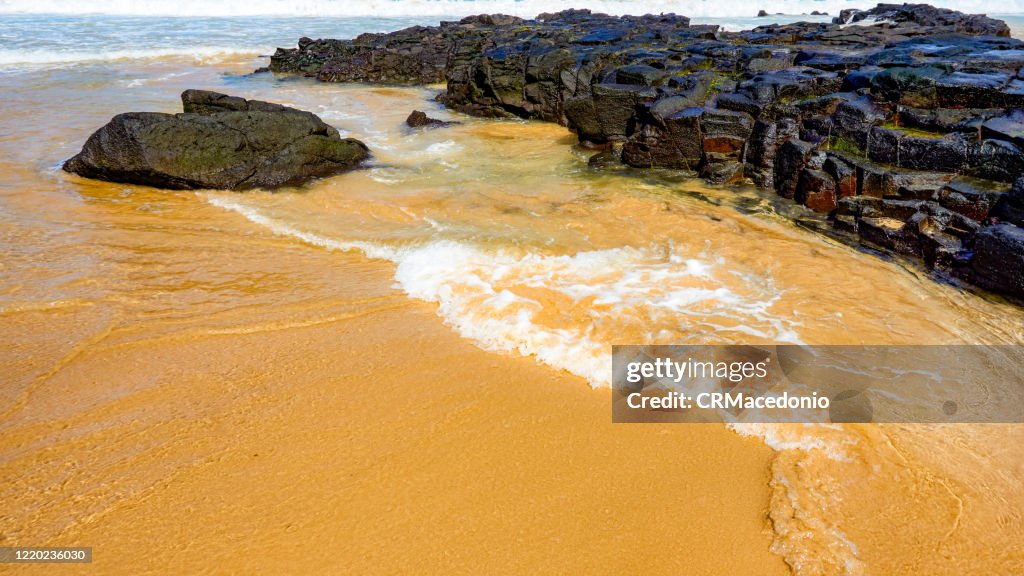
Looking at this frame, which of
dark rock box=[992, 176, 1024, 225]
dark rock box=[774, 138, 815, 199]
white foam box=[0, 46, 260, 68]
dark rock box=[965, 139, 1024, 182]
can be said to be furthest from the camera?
white foam box=[0, 46, 260, 68]

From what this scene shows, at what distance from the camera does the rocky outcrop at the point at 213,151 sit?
805 centimetres

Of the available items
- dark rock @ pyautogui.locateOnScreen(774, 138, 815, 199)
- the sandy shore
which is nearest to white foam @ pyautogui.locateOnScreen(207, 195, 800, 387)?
the sandy shore

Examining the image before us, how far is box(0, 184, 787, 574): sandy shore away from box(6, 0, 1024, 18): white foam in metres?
38.6

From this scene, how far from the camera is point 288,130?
9.11 metres

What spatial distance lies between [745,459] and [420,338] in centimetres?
243

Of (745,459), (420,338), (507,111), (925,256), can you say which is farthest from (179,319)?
(507,111)

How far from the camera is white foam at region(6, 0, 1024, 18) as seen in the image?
35.4m

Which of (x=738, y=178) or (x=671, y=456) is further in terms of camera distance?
(x=738, y=178)

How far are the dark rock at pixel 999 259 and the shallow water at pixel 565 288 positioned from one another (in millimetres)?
269

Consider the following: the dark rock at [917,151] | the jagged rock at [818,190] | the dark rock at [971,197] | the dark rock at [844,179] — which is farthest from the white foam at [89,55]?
the dark rock at [971,197]

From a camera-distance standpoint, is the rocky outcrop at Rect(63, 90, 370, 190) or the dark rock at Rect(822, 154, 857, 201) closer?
the dark rock at Rect(822, 154, 857, 201)

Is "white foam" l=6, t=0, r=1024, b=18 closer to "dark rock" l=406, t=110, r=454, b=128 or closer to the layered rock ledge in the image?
the layered rock ledge

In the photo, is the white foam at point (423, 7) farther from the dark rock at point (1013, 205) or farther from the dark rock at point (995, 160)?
the dark rock at point (1013, 205)

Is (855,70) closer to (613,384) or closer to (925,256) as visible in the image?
(925,256)
